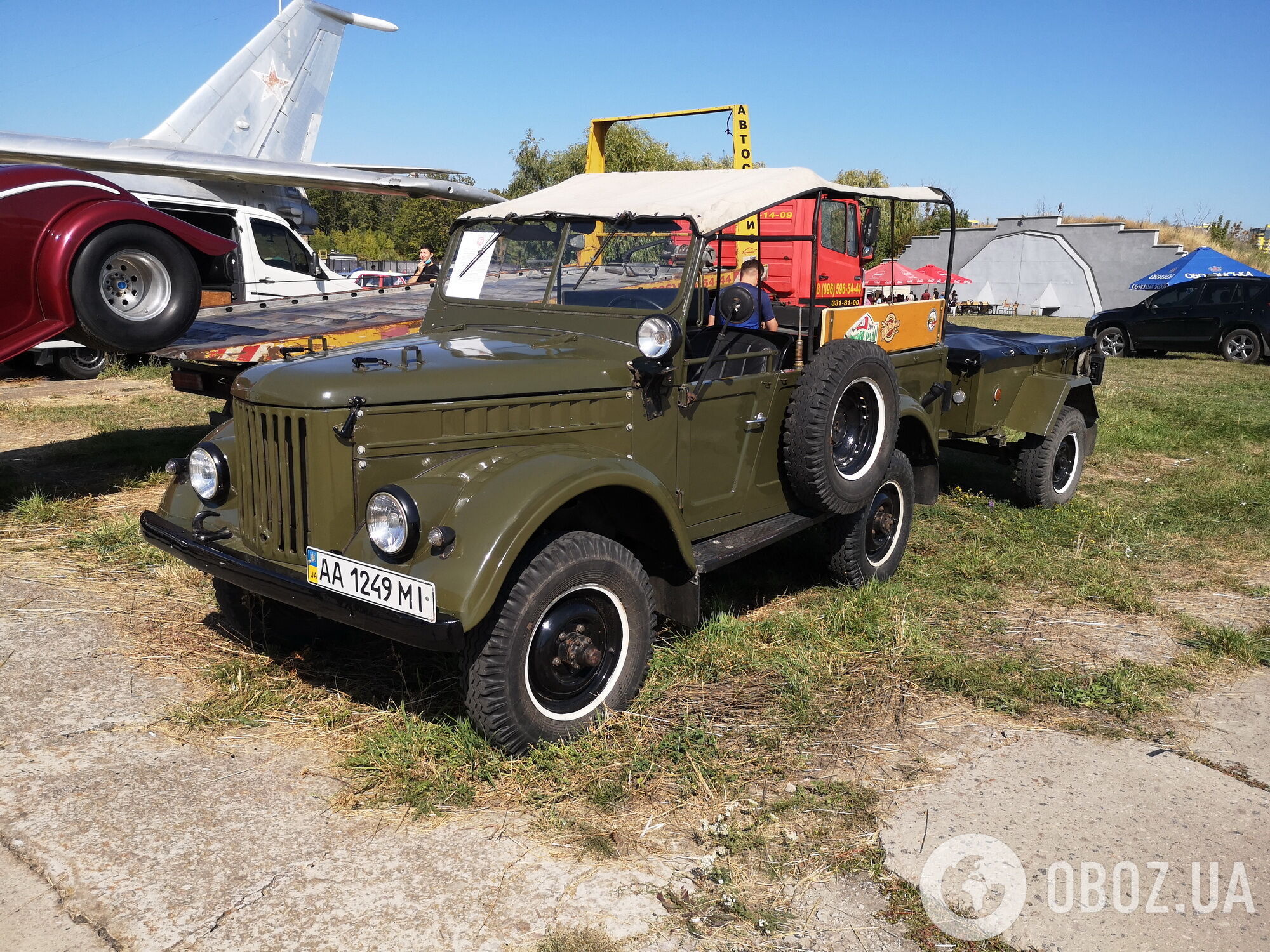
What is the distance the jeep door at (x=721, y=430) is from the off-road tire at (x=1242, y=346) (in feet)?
52.2

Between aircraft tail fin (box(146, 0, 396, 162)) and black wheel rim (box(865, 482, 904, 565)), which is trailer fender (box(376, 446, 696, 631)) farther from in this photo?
aircraft tail fin (box(146, 0, 396, 162))

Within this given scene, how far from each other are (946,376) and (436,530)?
13.8ft

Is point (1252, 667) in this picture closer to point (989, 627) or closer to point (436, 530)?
point (989, 627)

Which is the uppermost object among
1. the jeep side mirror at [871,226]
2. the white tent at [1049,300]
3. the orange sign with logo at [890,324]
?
the white tent at [1049,300]

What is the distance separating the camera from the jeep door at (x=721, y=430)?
14.3 feet

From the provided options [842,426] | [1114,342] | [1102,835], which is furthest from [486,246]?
[1114,342]

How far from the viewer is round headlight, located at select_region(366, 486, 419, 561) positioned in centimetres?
327

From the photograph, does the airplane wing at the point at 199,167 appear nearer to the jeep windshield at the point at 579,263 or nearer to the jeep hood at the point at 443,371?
the jeep windshield at the point at 579,263

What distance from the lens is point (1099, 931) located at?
2.79 metres

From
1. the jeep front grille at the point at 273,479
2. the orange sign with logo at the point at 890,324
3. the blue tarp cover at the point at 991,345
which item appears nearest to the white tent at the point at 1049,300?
the blue tarp cover at the point at 991,345

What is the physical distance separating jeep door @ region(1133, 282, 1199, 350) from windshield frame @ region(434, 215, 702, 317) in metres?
16.4

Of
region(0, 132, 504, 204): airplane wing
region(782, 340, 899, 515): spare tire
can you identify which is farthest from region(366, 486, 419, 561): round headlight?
region(0, 132, 504, 204): airplane wing

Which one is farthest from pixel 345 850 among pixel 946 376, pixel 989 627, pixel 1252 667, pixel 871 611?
pixel 946 376

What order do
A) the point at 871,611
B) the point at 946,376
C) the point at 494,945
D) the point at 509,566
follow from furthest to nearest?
the point at 946,376, the point at 871,611, the point at 509,566, the point at 494,945
